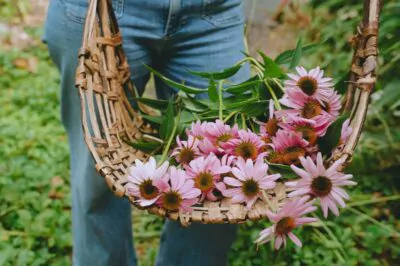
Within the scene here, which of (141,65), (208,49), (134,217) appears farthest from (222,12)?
(134,217)

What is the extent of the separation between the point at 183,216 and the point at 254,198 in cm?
10

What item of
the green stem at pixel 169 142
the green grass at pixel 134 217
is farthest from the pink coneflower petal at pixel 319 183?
the green grass at pixel 134 217

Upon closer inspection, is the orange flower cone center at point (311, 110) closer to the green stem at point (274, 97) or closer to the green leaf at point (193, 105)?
the green stem at point (274, 97)

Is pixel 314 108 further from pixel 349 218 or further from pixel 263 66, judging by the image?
pixel 349 218

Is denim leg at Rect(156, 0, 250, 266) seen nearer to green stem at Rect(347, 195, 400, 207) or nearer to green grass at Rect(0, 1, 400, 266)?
green grass at Rect(0, 1, 400, 266)

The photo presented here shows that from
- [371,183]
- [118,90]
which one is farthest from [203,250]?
[371,183]

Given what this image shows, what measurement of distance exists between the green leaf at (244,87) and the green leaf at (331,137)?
164 millimetres

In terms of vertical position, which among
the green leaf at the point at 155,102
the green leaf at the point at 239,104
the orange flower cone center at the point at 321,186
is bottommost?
the green leaf at the point at 155,102

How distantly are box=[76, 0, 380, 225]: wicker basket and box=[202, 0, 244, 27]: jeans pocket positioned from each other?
183 mm

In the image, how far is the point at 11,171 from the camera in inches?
74.2

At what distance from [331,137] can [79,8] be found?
51 centimetres

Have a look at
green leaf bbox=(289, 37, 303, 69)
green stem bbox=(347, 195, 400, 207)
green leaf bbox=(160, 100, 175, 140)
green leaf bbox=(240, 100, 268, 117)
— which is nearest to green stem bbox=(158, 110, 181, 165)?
green leaf bbox=(160, 100, 175, 140)

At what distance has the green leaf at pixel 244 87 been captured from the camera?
3.22 feet

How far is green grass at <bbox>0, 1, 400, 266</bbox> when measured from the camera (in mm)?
1677
